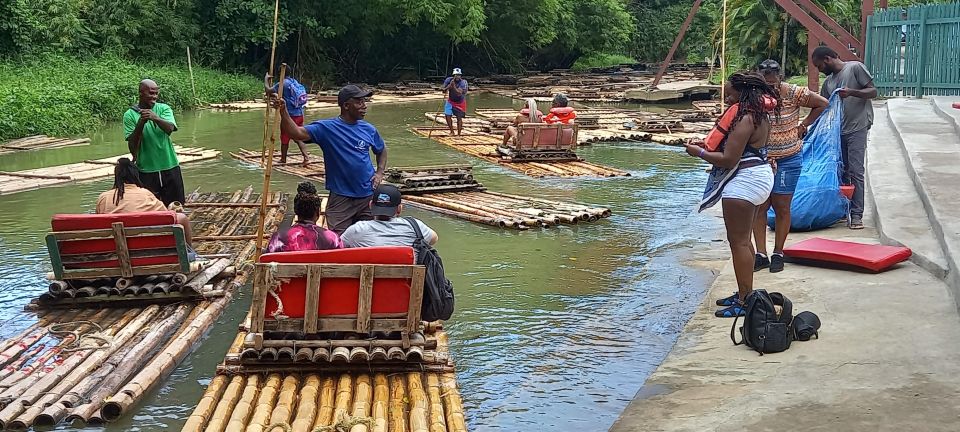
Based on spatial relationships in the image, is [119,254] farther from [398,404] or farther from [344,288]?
[398,404]

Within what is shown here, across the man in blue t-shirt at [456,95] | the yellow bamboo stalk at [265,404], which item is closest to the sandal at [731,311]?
the yellow bamboo stalk at [265,404]

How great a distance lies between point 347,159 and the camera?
6508mm

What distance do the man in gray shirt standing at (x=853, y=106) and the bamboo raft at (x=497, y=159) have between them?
5.26 m

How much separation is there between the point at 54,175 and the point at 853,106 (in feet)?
34.2

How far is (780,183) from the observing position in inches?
281

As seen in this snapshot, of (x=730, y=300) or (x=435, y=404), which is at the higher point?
(x=730, y=300)

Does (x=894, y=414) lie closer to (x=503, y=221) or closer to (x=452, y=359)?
(x=452, y=359)

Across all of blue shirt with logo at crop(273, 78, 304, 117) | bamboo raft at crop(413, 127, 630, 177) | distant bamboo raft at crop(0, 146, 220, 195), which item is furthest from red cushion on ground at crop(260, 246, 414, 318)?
bamboo raft at crop(413, 127, 630, 177)

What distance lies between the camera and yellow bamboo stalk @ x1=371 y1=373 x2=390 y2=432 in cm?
459

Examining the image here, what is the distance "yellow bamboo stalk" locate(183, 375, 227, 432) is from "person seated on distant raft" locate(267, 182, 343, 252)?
869 millimetres

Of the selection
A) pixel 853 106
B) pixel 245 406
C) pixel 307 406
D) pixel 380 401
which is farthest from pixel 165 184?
pixel 853 106

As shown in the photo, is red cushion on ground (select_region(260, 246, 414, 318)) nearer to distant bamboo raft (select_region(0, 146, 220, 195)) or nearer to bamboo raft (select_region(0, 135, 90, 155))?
distant bamboo raft (select_region(0, 146, 220, 195))

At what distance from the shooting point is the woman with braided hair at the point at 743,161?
596 cm

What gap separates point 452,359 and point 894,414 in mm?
2656
